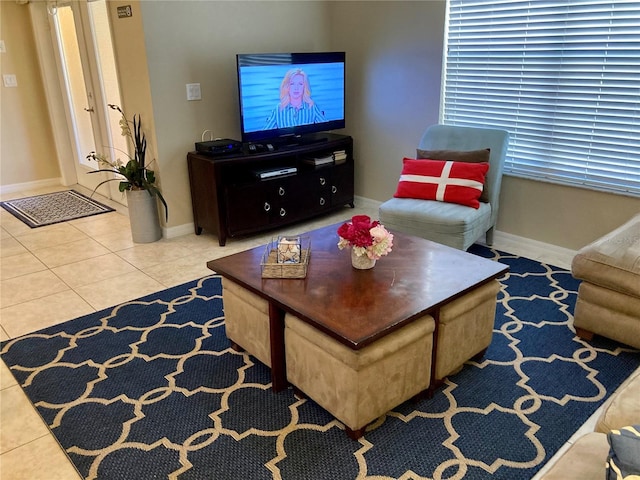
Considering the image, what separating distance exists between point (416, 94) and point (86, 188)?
12.5 ft

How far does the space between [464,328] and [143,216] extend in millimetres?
2767

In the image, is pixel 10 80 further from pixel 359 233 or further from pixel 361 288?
pixel 361 288

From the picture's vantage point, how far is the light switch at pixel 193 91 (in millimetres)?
4012

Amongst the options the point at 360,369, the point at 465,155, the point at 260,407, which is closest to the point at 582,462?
the point at 360,369

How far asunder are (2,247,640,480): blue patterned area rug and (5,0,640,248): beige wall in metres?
1.04

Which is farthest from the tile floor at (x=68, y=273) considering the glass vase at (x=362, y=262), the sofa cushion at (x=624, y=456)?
the sofa cushion at (x=624, y=456)

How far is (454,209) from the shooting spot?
11.2 ft

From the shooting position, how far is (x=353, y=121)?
192 inches

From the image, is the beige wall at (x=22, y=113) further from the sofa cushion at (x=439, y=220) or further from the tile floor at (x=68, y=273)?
the sofa cushion at (x=439, y=220)

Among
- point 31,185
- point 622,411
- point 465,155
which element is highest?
point 465,155

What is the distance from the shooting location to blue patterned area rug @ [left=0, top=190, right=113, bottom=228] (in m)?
4.76

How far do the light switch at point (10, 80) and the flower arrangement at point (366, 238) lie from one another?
4.95 metres

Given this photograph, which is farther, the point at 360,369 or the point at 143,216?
the point at 143,216

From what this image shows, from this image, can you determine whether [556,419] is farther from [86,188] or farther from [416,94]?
[86,188]
